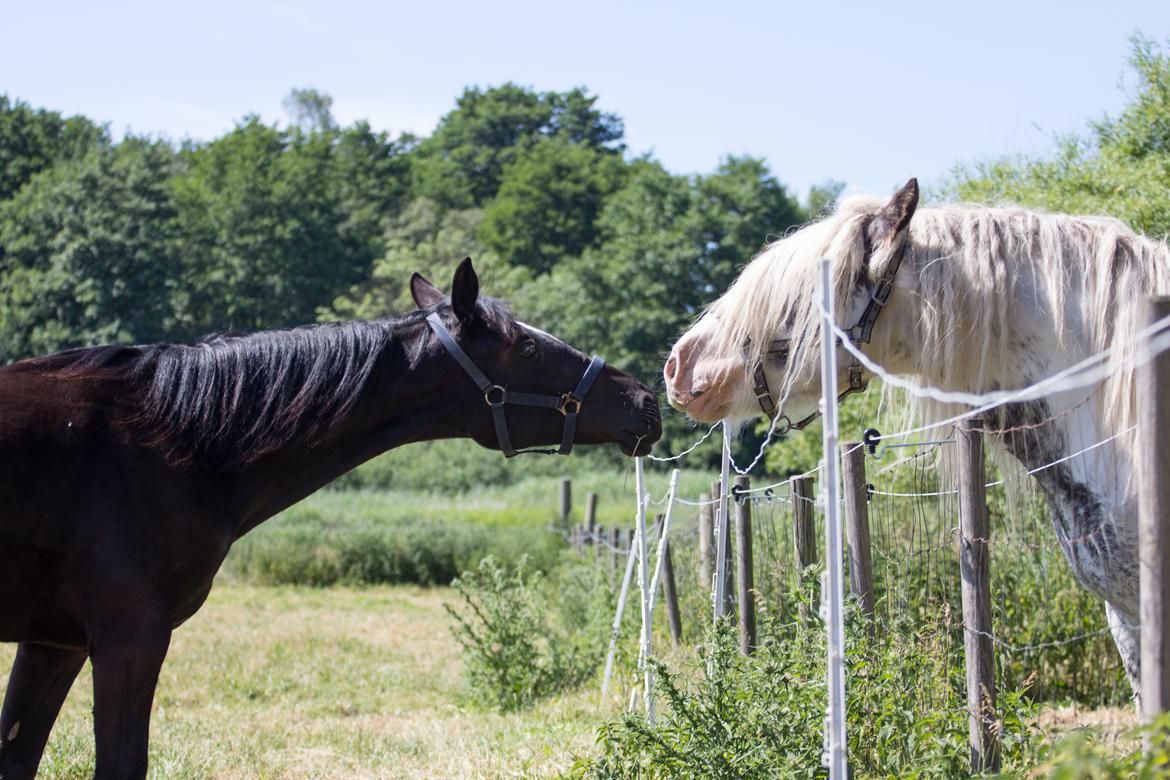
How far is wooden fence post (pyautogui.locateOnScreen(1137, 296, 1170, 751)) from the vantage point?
1864 mm

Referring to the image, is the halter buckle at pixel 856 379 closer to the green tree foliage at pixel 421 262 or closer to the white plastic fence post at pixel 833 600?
the white plastic fence post at pixel 833 600

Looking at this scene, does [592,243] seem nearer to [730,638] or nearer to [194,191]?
[194,191]

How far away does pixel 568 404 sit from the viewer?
3.92 m

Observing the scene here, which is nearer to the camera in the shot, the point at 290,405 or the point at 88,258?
the point at 290,405

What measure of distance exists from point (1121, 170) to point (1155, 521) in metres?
8.31

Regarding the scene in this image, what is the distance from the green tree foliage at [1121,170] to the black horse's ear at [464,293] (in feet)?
19.7

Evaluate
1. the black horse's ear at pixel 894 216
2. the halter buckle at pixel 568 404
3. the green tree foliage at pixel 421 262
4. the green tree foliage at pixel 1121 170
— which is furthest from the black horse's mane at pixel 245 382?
the green tree foliage at pixel 421 262

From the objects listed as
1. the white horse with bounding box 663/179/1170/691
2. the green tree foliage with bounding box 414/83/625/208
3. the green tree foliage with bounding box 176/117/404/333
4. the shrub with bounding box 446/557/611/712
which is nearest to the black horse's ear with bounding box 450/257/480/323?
the white horse with bounding box 663/179/1170/691

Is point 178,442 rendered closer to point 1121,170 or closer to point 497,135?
point 1121,170

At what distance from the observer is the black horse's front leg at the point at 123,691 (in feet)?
10.8

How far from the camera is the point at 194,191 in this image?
183 feet

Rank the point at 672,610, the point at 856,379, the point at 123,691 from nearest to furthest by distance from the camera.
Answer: the point at 856,379, the point at 123,691, the point at 672,610

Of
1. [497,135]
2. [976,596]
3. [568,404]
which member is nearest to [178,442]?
[568,404]

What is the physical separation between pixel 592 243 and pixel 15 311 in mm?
28677
